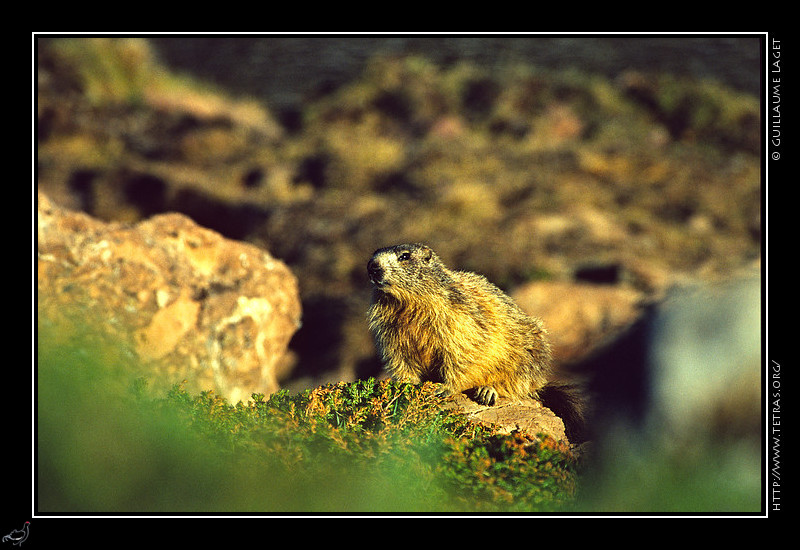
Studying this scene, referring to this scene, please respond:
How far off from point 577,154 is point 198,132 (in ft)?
55.4

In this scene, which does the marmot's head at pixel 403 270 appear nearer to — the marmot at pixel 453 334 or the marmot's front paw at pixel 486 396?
the marmot at pixel 453 334

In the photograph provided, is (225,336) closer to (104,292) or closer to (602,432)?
(104,292)

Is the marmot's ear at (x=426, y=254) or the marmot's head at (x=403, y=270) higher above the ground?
the marmot's ear at (x=426, y=254)

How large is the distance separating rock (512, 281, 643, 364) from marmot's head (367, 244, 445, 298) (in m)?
7.66

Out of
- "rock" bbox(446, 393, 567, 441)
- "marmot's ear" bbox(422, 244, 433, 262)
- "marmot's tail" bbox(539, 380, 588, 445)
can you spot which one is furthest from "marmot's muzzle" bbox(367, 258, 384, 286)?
"marmot's tail" bbox(539, 380, 588, 445)

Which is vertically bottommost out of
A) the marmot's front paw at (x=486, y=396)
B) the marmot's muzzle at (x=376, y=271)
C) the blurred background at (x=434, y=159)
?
the marmot's front paw at (x=486, y=396)

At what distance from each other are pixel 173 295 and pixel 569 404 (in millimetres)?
4778

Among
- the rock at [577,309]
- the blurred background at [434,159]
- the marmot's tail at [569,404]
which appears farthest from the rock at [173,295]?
the rock at [577,309]

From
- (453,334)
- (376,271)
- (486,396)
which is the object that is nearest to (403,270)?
(376,271)

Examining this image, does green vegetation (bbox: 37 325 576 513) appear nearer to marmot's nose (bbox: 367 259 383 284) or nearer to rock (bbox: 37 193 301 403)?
marmot's nose (bbox: 367 259 383 284)

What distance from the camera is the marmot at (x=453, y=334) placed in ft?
23.1

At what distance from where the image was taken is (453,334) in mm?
7047

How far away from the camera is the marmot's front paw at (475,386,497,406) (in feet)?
22.9

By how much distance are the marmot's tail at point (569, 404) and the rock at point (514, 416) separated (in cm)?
24
